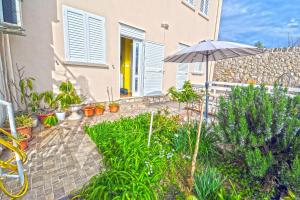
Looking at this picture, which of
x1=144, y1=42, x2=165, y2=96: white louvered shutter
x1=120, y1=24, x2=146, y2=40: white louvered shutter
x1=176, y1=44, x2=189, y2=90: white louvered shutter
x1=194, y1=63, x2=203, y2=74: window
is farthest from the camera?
x1=194, y1=63, x2=203, y2=74: window

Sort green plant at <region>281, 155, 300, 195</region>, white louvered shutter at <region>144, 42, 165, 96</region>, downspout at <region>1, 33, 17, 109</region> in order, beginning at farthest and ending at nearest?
white louvered shutter at <region>144, 42, 165, 96</region>
downspout at <region>1, 33, 17, 109</region>
green plant at <region>281, 155, 300, 195</region>

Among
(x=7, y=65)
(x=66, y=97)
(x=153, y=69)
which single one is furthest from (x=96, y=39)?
(x=153, y=69)

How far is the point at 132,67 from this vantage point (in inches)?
271

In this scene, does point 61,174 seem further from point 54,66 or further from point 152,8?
point 152,8

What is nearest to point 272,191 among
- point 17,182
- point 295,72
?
point 17,182

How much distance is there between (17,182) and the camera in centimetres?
206

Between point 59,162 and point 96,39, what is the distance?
3.76 meters

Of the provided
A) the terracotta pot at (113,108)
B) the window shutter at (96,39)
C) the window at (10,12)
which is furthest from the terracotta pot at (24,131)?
the window shutter at (96,39)

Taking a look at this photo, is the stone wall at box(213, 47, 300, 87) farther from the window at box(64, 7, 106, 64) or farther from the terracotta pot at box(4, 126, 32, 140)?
the terracotta pot at box(4, 126, 32, 140)

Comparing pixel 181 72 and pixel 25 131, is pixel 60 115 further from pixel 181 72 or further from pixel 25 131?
pixel 181 72

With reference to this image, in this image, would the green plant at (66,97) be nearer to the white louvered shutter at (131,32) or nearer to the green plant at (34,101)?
the green plant at (34,101)

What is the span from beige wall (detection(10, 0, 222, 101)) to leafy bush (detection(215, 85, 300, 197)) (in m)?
4.09

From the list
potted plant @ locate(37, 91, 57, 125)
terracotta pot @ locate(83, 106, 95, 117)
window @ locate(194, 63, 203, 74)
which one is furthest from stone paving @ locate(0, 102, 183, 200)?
window @ locate(194, 63, 203, 74)

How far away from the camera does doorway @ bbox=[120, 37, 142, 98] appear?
661 centimetres
